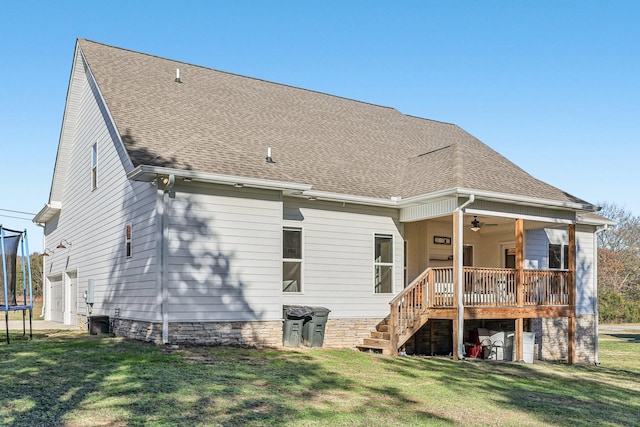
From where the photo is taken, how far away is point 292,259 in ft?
48.5

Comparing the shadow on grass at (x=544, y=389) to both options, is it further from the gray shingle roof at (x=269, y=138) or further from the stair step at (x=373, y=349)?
the gray shingle roof at (x=269, y=138)

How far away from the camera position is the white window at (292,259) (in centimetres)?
1476

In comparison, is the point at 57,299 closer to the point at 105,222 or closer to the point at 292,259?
the point at 105,222

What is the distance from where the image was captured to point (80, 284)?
59.8 feet

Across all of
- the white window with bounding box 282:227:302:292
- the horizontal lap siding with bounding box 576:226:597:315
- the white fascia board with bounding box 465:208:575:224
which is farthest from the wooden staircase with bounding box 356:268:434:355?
the horizontal lap siding with bounding box 576:226:597:315

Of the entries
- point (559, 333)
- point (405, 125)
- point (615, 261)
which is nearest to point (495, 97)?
point (405, 125)

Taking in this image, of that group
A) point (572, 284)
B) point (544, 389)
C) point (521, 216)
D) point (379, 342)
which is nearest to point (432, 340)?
point (379, 342)

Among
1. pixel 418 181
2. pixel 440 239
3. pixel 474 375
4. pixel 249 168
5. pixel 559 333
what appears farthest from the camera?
pixel 559 333

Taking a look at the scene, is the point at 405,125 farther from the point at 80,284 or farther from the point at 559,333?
the point at 80,284

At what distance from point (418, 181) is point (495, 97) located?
779cm

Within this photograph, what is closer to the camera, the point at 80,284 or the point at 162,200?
the point at 162,200

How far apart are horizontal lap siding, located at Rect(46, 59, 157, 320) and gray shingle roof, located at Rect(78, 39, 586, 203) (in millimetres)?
937

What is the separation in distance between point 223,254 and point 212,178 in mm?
1681

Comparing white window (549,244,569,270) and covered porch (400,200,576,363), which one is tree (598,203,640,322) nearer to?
white window (549,244,569,270)
